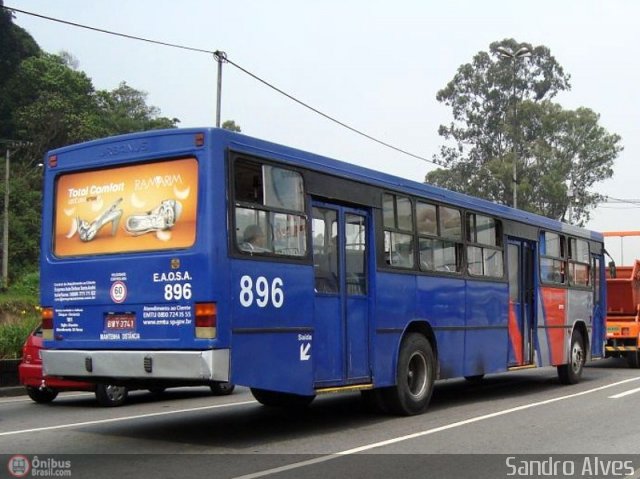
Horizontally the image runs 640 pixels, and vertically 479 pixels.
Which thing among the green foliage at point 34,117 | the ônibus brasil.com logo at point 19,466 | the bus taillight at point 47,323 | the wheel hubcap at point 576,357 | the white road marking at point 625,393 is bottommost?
the white road marking at point 625,393

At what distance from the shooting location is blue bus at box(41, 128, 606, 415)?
7.73 metres

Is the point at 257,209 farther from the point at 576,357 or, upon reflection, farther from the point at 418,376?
the point at 576,357

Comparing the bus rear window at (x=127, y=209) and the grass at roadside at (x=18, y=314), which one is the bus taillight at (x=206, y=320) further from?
the grass at roadside at (x=18, y=314)

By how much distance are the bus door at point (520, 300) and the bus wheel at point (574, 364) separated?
1714 millimetres

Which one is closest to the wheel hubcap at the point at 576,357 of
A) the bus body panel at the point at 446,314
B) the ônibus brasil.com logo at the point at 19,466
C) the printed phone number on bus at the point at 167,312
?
the bus body panel at the point at 446,314

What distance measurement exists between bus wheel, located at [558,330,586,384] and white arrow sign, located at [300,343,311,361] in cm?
809

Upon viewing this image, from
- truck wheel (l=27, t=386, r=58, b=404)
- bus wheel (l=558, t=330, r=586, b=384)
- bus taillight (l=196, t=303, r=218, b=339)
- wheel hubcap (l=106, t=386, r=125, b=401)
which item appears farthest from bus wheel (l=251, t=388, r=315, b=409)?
bus wheel (l=558, t=330, r=586, b=384)

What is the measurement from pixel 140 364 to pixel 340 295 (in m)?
2.57

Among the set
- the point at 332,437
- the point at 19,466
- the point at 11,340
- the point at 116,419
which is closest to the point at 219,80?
the point at 11,340

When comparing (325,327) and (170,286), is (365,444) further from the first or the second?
(170,286)

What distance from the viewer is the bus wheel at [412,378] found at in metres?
10.2

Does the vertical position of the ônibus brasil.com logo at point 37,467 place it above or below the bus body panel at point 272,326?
below

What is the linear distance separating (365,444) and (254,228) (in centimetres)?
257

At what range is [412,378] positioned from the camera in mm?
10688
